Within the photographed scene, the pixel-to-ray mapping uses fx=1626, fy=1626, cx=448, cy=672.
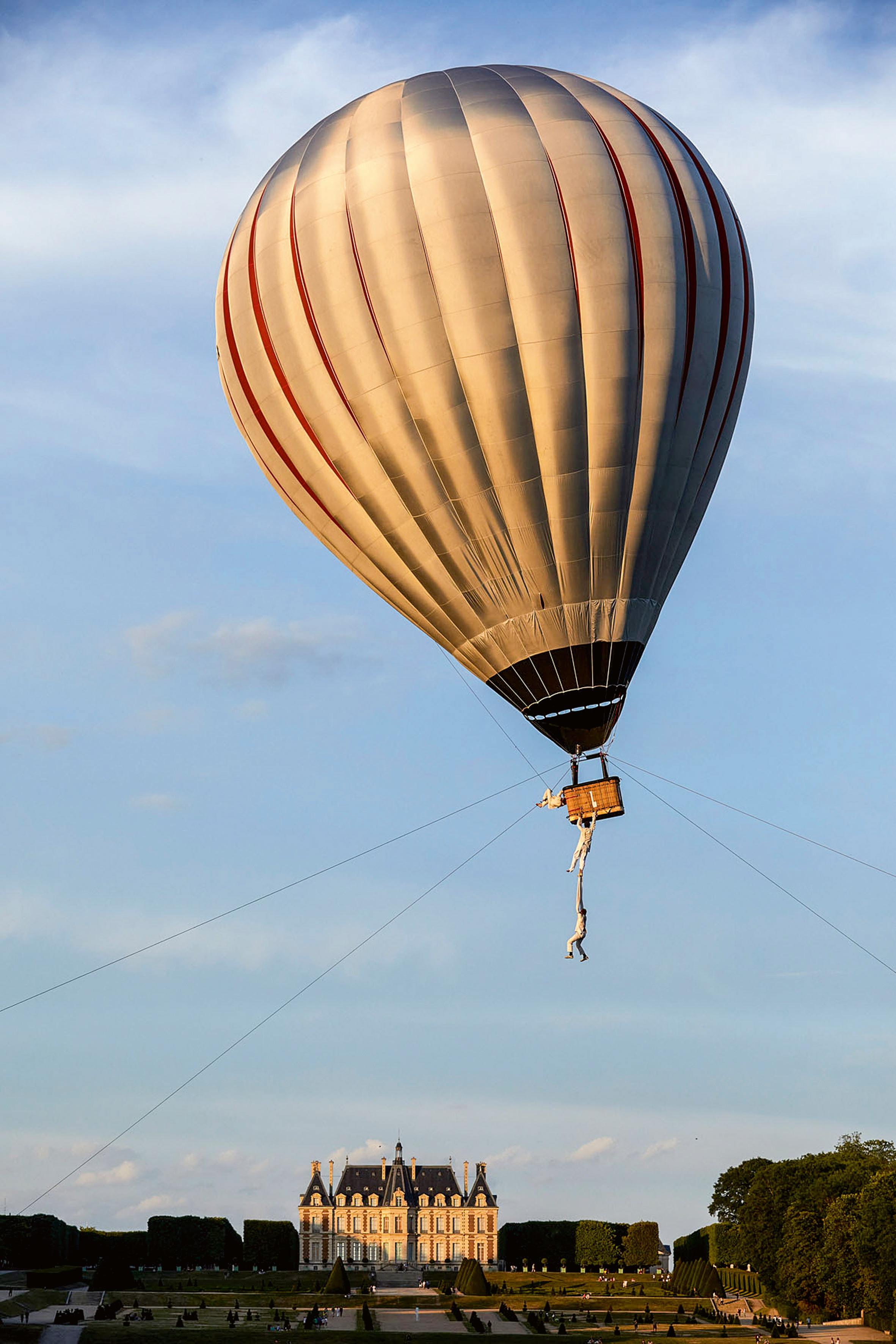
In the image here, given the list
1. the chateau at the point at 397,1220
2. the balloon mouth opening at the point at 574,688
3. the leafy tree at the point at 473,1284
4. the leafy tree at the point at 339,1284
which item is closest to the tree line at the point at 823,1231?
the leafy tree at the point at 473,1284

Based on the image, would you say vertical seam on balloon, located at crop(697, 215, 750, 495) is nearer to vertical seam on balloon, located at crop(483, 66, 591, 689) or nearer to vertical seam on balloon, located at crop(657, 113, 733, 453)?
vertical seam on balloon, located at crop(657, 113, 733, 453)

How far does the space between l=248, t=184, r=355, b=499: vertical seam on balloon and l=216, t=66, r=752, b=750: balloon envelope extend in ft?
0.12

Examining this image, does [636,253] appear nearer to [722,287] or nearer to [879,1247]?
[722,287]

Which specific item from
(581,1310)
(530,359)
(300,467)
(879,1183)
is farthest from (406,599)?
(581,1310)

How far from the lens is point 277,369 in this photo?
80.1 ft

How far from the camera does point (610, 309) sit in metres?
22.9

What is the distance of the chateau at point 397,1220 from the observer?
11644 centimetres

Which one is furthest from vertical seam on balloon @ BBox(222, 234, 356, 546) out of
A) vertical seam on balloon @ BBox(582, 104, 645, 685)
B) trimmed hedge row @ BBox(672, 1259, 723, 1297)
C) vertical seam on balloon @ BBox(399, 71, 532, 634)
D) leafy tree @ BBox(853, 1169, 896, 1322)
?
trimmed hedge row @ BBox(672, 1259, 723, 1297)

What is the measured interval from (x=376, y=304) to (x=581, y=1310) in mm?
48539

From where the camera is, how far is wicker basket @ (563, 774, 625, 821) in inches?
941

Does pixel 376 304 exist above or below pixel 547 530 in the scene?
above

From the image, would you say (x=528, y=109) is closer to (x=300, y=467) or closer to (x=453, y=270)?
(x=453, y=270)

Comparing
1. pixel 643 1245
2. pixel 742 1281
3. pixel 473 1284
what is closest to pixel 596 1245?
pixel 643 1245

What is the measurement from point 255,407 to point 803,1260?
42.9 metres
